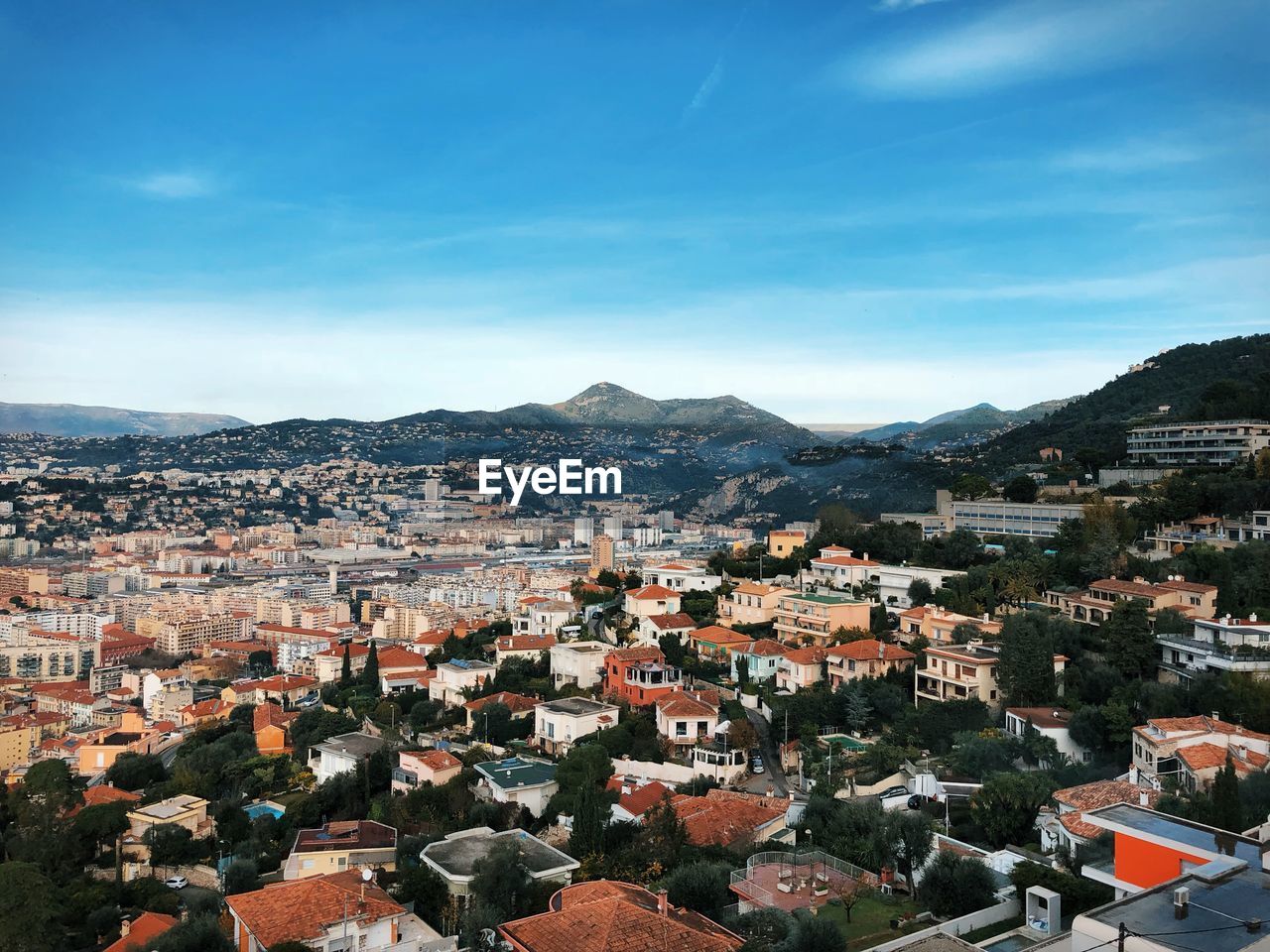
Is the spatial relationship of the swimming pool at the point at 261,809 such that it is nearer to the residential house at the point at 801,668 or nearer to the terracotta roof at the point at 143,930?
the terracotta roof at the point at 143,930

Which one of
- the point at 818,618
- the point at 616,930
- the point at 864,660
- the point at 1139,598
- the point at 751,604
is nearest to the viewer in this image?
the point at 616,930

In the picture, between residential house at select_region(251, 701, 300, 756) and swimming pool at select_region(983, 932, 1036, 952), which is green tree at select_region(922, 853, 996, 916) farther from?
residential house at select_region(251, 701, 300, 756)

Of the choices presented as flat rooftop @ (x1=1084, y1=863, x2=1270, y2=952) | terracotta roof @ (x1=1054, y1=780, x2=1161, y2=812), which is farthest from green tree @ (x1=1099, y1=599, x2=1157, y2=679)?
flat rooftop @ (x1=1084, y1=863, x2=1270, y2=952)

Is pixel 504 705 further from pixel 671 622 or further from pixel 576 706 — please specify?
pixel 671 622

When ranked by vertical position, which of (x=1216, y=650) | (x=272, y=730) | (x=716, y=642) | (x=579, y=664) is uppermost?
(x=1216, y=650)

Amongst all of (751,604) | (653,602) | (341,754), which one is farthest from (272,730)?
(751,604)

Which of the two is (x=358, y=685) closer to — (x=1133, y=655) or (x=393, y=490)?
(x=1133, y=655)
